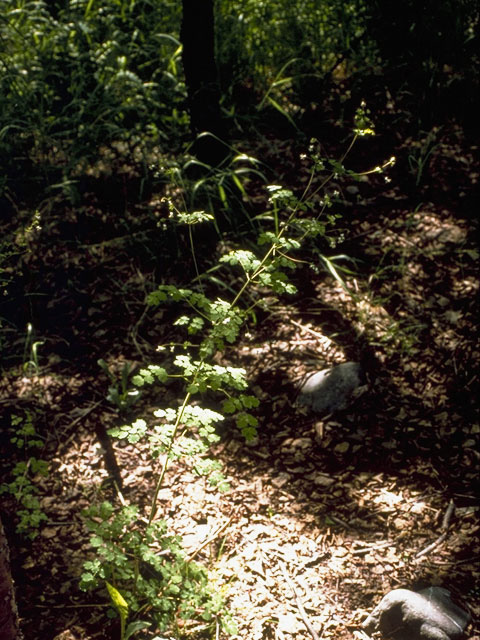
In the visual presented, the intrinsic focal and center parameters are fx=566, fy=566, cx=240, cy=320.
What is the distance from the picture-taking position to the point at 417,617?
194cm

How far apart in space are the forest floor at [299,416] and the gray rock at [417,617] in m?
0.05

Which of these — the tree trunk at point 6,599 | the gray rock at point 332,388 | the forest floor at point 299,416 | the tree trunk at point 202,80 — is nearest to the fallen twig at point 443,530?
the forest floor at point 299,416

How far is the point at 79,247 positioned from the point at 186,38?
1370mm

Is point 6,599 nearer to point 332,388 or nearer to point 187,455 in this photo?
point 187,455

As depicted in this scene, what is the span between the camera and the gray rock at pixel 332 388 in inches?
106

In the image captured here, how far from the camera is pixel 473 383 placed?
2.76 m

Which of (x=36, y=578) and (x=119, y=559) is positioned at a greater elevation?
(x=119, y=559)

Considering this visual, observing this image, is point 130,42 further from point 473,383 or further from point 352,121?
point 473,383

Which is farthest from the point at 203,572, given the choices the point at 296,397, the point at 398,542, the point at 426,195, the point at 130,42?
the point at 130,42

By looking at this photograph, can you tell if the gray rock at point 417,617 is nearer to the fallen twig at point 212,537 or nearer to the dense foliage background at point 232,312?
the dense foliage background at point 232,312

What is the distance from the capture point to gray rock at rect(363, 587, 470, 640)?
6.31 feet

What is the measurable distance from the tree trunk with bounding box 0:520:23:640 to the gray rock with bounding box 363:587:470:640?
1.18m

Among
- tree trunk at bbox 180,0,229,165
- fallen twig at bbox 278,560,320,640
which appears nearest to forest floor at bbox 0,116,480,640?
fallen twig at bbox 278,560,320,640

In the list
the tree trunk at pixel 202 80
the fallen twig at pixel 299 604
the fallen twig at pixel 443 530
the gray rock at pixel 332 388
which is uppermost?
the tree trunk at pixel 202 80
